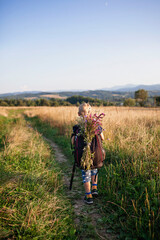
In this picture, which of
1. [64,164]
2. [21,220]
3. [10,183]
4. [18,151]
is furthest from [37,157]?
[21,220]

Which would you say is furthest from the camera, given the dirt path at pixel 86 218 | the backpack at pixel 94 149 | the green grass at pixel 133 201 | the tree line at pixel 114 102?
the tree line at pixel 114 102

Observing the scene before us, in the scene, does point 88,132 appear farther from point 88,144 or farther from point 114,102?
point 114,102

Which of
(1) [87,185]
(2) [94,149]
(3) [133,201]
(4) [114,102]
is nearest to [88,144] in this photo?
(2) [94,149]

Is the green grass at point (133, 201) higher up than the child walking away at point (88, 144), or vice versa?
the child walking away at point (88, 144)

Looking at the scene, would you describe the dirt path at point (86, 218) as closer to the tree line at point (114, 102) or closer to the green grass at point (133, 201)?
the green grass at point (133, 201)

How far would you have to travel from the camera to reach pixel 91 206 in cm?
303

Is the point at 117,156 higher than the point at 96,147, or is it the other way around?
the point at 96,147

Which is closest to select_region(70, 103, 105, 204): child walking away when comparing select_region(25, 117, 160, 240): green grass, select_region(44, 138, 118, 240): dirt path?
select_region(44, 138, 118, 240): dirt path

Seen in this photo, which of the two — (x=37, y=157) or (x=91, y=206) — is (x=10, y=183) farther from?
(x=37, y=157)

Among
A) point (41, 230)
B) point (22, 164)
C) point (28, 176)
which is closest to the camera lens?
point (41, 230)

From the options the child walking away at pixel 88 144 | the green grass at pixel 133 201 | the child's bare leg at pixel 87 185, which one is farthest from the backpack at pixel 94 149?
the green grass at pixel 133 201

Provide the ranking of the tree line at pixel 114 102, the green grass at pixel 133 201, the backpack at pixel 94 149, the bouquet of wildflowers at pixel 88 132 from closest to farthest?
1. the green grass at pixel 133 201
2. the bouquet of wildflowers at pixel 88 132
3. the backpack at pixel 94 149
4. the tree line at pixel 114 102

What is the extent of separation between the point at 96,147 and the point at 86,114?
0.68 metres

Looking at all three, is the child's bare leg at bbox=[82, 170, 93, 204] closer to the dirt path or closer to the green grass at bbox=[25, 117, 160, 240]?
the dirt path
